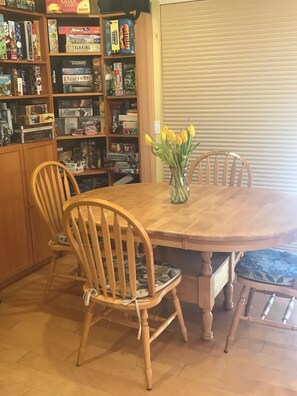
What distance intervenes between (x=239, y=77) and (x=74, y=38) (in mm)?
1396

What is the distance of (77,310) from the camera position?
9.69 ft

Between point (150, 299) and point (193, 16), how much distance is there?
2522 millimetres

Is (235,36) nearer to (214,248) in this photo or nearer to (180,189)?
(180,189)

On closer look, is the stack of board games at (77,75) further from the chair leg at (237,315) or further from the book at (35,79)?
the chair leg at (237,315)

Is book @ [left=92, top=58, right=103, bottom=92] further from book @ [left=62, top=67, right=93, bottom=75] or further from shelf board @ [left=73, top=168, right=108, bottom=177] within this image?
shelf board @ [left=73, top=168, right=108, bottom=177]

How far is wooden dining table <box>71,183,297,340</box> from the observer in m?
2.11

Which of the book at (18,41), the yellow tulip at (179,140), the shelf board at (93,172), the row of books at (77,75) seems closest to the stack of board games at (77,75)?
the row of books at (77,75)

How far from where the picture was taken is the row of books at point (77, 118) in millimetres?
3906

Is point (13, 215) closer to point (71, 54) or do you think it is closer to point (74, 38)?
point (71, 54)

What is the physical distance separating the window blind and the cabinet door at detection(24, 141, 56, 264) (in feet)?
3.79

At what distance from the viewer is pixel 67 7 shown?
3574 millimetres

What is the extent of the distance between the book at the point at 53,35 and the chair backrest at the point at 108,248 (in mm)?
1972

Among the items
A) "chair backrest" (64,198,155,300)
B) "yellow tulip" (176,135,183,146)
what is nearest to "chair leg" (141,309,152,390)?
"chair backrest" (64,198,155,300)

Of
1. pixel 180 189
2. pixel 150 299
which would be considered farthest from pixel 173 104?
pixel 150 299
